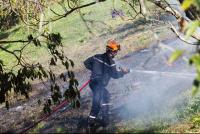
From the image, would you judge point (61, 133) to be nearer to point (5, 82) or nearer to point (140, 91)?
point (5, 82)

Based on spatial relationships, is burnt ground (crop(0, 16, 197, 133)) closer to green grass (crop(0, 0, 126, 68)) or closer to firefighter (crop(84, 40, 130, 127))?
firefighter (crop(84, 40, 130, 127))

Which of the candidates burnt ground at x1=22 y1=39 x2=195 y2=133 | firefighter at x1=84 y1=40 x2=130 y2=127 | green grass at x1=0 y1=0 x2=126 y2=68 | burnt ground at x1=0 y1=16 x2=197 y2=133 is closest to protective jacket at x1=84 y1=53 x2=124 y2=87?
firefighter at x1=84 y1=40 x2=130 y2=127

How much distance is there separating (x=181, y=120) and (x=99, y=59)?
7.40 feet

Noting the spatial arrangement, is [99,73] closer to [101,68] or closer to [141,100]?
[101,68]

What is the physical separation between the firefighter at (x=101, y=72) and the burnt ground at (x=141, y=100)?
0.68 meters

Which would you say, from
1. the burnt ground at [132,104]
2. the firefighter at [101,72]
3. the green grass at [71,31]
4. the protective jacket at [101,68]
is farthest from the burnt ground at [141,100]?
the green grass at [71,31]

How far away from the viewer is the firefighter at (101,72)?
10016 millimetres

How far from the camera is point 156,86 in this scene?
14.5m

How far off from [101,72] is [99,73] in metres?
0.09

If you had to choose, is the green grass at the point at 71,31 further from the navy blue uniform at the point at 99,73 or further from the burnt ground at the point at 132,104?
the navy blue uniform at the point at 99,73

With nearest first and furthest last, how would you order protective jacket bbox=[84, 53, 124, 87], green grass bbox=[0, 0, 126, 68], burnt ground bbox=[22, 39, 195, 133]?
protective jacket bbox=[84, 53, 124, 87] → burnt ground bbox=[22, 39, 195, 133] → green grass bbox=[0, 0, 126, 68]

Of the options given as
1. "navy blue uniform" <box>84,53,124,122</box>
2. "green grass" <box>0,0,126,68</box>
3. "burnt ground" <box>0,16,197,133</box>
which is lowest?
"burnt ground" <box>0,16,197,133</box>

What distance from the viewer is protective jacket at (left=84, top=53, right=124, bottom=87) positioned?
10008 millimetres

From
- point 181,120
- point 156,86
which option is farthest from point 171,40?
point 181,120
